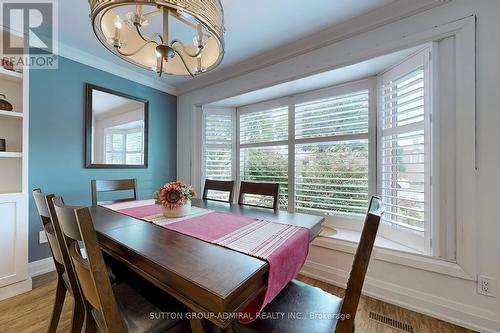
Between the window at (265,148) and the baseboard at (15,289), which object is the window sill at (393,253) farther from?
the baseboard at (15,289)

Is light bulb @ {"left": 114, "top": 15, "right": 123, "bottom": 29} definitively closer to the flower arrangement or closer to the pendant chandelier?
the pendant chandelier

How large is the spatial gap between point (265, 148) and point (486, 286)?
2.27 meters

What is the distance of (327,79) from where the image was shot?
2221 mm

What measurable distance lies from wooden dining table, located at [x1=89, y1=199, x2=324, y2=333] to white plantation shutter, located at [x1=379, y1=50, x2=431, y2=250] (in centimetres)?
114

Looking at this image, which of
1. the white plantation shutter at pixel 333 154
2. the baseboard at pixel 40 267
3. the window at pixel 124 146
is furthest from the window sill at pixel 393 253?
the baseboard at pixel 40 267

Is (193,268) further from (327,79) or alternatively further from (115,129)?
(115,129)

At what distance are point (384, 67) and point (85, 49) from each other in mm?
3082

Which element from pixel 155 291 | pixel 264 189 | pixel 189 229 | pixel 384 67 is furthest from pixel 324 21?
pixel 155 291

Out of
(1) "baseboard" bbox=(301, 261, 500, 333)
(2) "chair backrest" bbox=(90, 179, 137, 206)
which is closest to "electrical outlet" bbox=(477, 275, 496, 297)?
(1) "baseboard" bbox=(301, 261, 500, 333)

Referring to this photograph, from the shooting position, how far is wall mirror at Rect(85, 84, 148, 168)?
8.00 ft

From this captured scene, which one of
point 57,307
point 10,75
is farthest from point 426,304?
point 10,75

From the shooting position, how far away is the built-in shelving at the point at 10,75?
179 cm

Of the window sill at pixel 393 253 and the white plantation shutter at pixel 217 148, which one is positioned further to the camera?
the white plantation shutter at pixel 217 148

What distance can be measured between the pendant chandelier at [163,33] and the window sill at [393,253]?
1.85 m
